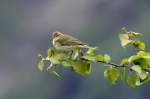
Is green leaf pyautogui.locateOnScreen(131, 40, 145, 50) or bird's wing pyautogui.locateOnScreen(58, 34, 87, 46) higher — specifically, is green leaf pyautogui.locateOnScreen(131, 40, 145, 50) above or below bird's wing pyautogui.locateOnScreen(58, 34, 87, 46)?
below

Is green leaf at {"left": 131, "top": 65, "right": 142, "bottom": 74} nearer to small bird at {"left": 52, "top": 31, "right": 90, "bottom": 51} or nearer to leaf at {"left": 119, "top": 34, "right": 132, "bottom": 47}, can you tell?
leaf at {"left": 119, "top": 34, "right": 132, "bottom": 47}

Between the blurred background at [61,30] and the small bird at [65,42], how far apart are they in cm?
3179

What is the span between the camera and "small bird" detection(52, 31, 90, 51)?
3291 mm

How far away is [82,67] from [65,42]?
83 cm

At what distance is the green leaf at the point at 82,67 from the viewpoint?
294 cm

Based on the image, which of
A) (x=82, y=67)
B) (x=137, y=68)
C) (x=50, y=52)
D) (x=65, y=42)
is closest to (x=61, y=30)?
(x=65, y=42)

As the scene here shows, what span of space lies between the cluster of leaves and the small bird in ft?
0.75

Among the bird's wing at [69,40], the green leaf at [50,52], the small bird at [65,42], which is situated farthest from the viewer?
the bird's wing at [69,40]

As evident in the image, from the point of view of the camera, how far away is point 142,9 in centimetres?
4634

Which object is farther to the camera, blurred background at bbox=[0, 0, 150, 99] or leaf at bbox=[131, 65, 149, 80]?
blurred background at bbox=[0, 0, 150, 99]

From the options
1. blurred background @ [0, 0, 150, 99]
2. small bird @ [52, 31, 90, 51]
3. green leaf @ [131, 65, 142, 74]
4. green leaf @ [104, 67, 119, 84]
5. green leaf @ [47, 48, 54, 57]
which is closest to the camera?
green leaf @ [131, 65, 142, 74]

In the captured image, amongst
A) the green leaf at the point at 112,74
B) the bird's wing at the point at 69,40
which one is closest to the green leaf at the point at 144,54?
the green leaf at the point at 112,74

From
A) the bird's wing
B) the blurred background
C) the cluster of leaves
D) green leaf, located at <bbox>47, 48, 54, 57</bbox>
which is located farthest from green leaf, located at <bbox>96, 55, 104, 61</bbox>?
the blurred background

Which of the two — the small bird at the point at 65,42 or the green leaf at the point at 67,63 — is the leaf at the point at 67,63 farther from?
the small bird at the point at 65,42
